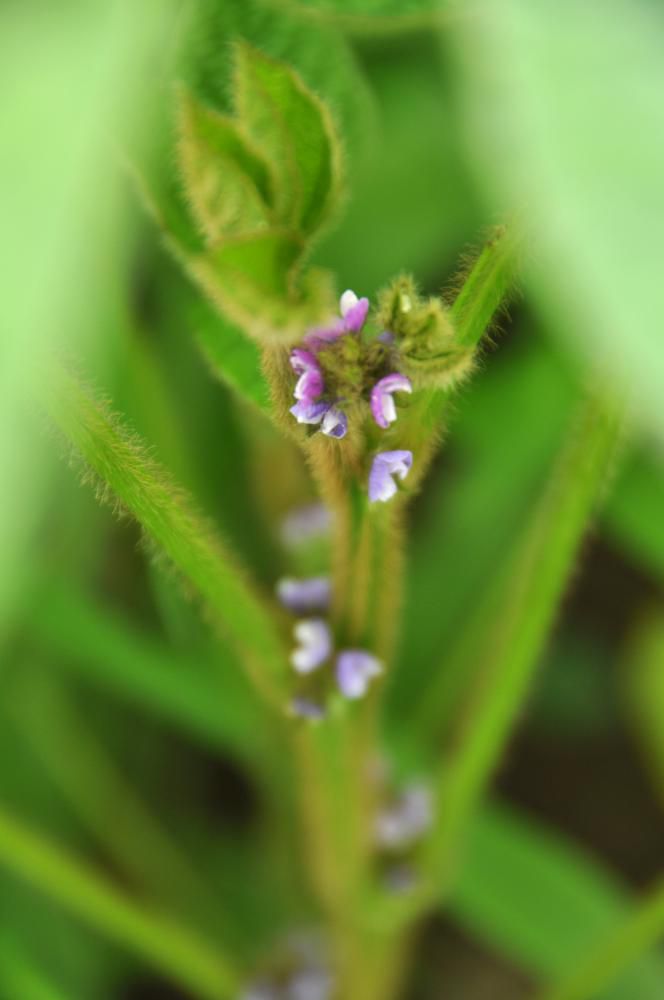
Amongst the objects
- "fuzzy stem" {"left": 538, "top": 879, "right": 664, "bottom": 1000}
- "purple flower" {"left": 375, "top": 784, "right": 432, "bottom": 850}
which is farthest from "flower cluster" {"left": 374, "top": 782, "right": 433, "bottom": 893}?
"fuzzy stem" {"left": 538, "top": 879, "right": 664, "bottom": 1000}

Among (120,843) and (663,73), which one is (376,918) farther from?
(663,73)

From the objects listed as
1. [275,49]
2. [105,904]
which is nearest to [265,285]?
[275,49]

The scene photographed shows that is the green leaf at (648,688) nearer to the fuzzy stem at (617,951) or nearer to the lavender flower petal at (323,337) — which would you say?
the fuzzy stem at (617,951)

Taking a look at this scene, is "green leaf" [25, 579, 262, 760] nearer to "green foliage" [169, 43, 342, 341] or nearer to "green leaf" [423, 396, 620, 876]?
"green leaf" [423, 396, 620, 876]

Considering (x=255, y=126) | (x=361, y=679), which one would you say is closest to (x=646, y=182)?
(x=255, y=126)

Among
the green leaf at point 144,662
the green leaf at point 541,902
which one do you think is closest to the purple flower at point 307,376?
the green leaf at point 144,662

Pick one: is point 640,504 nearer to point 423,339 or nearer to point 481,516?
point 481,516
